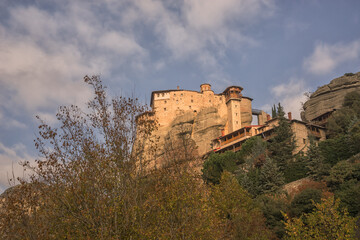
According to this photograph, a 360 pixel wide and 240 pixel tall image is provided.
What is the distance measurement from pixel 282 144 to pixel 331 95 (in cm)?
2755

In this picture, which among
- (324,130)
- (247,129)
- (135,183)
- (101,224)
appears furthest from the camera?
(247,129)

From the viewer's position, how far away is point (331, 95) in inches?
2547

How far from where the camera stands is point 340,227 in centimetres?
1688

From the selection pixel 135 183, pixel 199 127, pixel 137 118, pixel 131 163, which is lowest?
pixel 135 183

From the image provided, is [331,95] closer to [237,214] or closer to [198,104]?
[198,104]

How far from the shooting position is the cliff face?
206 ft

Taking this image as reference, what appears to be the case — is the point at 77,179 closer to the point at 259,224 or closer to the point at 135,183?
the point at 135,183

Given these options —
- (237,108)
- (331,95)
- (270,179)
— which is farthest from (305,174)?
(237,108)

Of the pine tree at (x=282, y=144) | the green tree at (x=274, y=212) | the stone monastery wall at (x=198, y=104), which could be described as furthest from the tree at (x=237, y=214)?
the stone monastery wall at (x=198, y=104)

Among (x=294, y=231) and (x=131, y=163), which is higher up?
(x=131, y=163)

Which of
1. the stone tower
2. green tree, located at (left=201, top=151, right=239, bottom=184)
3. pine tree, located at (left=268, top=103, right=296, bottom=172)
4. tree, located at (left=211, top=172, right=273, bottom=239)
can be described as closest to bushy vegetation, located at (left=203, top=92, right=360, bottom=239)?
pine tree, located at (left=268, top=103, right=296, bottom=172)

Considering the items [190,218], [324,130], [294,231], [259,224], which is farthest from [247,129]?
[190,218]

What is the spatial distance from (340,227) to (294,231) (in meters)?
2.36

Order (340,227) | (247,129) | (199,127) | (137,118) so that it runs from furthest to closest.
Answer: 1. (199,127)
2. (247,129)
3. (340,227)
4. (137,118)
